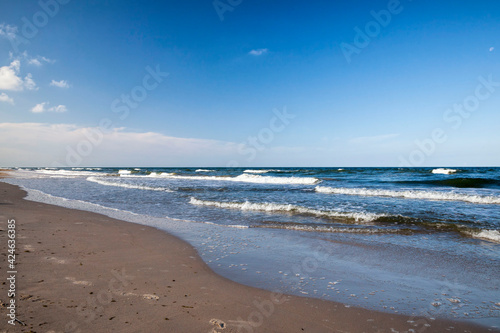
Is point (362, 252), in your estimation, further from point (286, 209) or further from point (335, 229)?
point (286, 209)

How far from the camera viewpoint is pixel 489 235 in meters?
7.70

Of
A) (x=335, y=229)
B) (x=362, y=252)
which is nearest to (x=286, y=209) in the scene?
(x=335, y=229)

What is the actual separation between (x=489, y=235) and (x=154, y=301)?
9307 mm

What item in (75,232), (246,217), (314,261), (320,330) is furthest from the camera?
(246,217)

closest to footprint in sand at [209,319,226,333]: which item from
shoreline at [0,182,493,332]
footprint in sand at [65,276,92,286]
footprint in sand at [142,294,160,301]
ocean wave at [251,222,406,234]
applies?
shoreline at [0,182,493,332]

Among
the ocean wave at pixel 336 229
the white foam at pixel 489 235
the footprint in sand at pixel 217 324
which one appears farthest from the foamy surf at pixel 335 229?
the footprint in sand at pixel 217 324

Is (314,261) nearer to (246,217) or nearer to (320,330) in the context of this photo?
(320,330)

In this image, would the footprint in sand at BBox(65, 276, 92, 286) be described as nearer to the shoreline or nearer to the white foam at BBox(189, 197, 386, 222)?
the shoreline

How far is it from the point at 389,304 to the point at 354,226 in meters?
5.63

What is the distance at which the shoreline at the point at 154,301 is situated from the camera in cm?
312

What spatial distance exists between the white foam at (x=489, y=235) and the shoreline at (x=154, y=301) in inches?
231

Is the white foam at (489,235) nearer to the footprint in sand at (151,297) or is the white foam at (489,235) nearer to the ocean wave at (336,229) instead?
the ocean wave at (336,229)

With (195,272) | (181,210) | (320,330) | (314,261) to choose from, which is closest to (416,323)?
(320,330)

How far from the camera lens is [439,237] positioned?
309 inches
